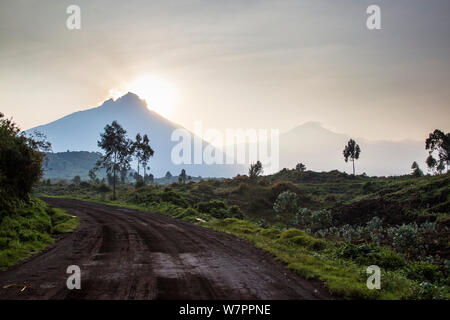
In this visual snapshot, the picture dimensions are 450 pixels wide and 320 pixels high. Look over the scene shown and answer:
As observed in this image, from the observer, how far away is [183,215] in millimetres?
30016

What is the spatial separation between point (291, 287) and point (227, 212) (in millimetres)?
27896

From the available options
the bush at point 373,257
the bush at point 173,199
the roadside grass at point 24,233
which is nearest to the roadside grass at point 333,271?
the bush at point 373,257

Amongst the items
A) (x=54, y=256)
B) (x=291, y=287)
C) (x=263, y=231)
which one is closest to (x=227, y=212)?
(x=263, y=231)

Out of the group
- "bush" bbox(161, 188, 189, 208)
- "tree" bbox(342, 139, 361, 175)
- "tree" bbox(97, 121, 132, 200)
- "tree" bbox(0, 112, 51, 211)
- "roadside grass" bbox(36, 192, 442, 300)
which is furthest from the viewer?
"tree" bbox(342, 139, 361, 175)

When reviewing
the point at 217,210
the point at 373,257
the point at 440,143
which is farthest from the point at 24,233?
the point at 440,143

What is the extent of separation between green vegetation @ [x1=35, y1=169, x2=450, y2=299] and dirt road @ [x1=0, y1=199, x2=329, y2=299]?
1.32 metres

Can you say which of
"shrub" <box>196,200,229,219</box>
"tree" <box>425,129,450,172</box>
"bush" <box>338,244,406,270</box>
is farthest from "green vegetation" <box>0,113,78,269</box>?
"tree" <box>425,129,450,172</box>

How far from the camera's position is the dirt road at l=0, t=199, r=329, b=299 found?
7215mm

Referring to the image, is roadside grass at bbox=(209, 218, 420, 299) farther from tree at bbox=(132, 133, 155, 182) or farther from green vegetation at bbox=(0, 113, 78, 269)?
tree at bbox=(132, 133, 155, 182)

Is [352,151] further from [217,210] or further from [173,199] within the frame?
[217,210]

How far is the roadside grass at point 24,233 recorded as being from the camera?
36.1ft

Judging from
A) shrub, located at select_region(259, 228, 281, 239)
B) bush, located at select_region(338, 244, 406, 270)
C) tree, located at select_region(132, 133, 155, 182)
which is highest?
tree, located at select_region(132, 133, 155, 182)
